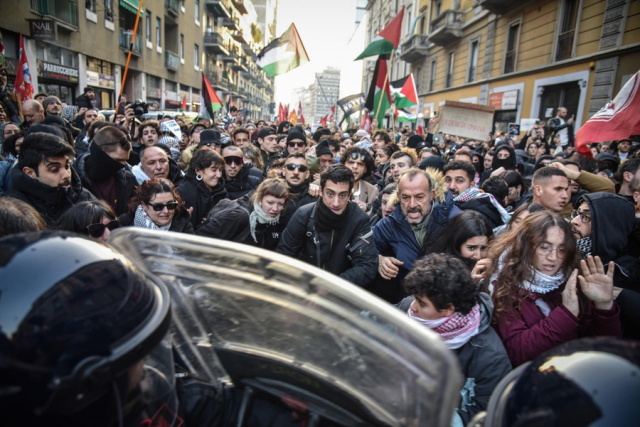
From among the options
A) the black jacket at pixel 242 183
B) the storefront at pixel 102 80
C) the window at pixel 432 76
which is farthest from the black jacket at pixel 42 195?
the window at pixel 432 76

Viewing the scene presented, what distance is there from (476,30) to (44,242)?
23.5 metres

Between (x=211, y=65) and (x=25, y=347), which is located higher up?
(x=211, y=65)

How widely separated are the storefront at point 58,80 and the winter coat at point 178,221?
1357cm

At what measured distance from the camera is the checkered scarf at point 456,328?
1705mm

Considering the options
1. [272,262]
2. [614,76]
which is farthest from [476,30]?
[272,262]

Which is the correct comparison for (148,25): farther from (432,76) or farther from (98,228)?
(98,228)

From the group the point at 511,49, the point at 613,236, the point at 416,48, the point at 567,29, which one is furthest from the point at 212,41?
the point at 613,236

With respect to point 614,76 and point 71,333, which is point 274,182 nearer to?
point 71,333

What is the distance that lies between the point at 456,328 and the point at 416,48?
2940cm

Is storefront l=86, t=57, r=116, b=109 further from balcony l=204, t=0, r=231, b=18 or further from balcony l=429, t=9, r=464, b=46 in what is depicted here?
balcony l=429, t=9, r=464, b=46

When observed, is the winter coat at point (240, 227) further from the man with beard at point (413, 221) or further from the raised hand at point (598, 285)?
the raised hand at point (598, 285)

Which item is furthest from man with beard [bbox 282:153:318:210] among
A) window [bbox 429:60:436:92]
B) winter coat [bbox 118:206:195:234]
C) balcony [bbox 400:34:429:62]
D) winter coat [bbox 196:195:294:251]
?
balcony [bbox 400:34:429:62]

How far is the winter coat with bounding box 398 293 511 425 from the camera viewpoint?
1643mm

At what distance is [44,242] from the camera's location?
0.70 meters
